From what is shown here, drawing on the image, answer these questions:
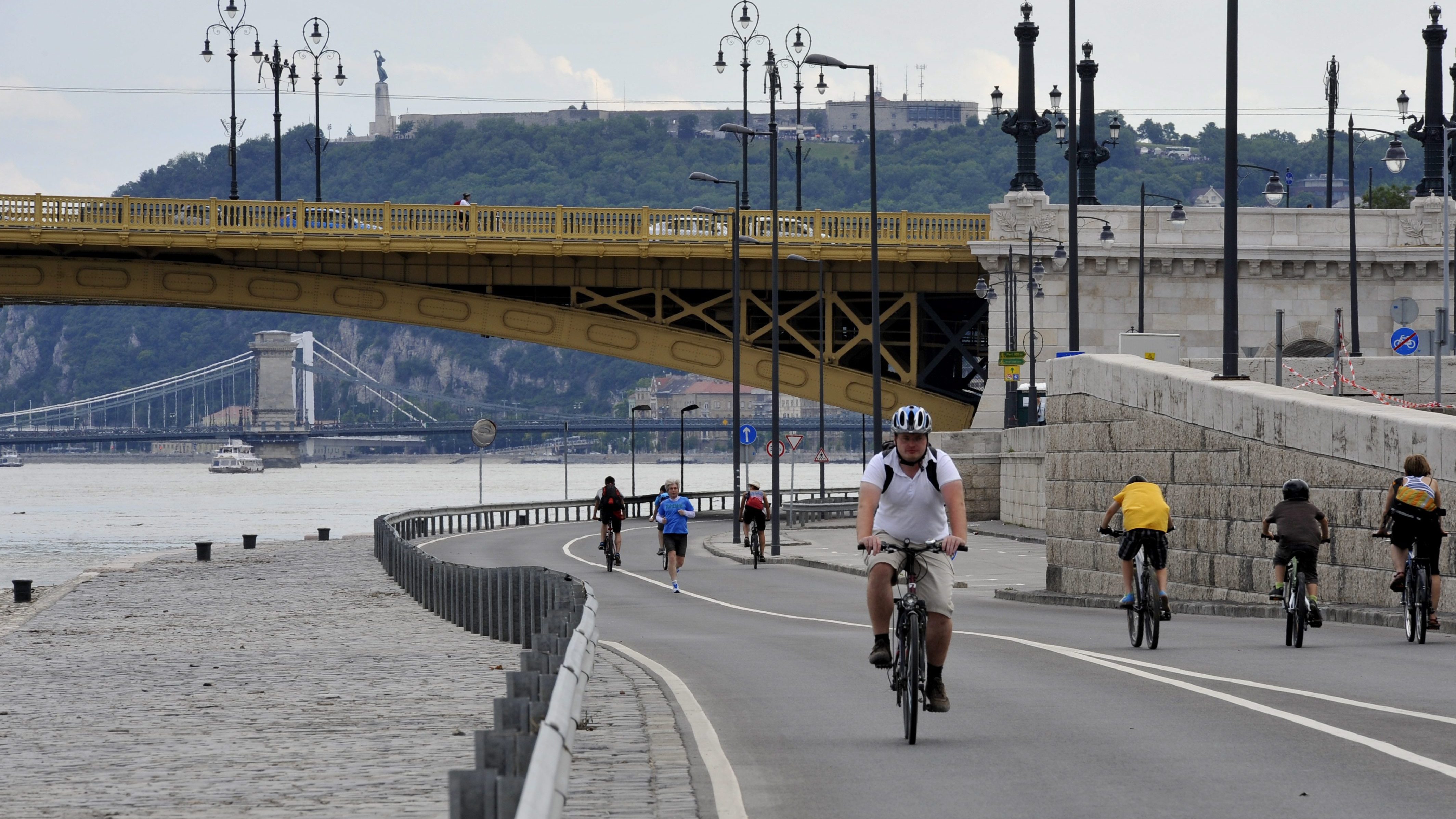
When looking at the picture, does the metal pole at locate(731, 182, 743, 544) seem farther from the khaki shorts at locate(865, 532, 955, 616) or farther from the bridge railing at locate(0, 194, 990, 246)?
the khaki shorts at locate(865, 532, 955, 616)

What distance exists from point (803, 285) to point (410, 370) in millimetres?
129213

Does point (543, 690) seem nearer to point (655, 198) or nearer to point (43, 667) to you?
point (43, 667)

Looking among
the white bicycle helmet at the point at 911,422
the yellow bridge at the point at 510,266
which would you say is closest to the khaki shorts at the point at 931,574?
the white bicycle helmet at the point at 911,422

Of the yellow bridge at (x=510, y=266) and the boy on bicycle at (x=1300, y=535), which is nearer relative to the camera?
the boy on bicycle at (x=1300, y=535)

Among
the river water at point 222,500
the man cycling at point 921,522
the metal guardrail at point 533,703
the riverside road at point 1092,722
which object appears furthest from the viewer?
the river water at point 222,500

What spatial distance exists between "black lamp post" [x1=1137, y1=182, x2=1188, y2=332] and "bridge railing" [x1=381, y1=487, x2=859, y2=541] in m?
9.97

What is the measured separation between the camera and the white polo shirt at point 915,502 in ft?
32.0

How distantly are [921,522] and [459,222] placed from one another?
135 ft

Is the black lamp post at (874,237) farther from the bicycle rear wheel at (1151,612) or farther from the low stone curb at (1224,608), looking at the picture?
the bicycle rear wheel at (1151,612)

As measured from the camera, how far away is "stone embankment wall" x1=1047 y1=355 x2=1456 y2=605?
17.1 m

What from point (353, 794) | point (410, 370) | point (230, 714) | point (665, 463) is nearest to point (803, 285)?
point (230, 714)

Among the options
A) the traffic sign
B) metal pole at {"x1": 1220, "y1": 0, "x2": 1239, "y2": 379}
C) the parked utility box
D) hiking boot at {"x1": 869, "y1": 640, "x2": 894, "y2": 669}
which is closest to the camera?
hiking boot at {"x1": 869, "y1": 640, "x2": 894, "y2": 669}

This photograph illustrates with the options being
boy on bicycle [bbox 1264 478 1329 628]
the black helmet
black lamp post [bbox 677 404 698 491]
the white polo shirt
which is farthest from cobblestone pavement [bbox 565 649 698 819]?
black lamp post [bbox 677 404 698 491]

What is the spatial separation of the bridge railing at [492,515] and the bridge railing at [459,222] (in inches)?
269
